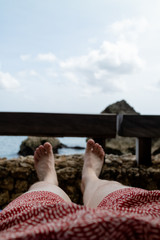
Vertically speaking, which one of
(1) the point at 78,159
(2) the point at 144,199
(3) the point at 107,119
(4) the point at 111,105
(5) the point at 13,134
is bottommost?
(1) the point at 78,159

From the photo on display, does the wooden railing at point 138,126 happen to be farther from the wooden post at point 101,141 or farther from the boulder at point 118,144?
the boulder at point 118,144

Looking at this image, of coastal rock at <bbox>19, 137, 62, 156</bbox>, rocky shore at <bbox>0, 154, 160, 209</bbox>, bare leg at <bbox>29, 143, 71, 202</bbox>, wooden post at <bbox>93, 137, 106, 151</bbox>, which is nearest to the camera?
bare leg at <bbox>29, 143, 71, 202</bbox>

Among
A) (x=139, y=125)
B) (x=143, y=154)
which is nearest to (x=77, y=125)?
(x=139, y=125)

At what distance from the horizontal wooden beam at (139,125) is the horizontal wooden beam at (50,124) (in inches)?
4.7

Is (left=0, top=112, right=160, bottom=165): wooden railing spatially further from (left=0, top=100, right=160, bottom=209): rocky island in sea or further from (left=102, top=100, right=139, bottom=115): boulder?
(left=102, top=100, right=139, bottom=115): boulder

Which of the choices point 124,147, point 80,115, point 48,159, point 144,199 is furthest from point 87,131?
point 124,147

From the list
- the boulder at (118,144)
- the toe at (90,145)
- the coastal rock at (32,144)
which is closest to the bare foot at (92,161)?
the toe at (90,145)

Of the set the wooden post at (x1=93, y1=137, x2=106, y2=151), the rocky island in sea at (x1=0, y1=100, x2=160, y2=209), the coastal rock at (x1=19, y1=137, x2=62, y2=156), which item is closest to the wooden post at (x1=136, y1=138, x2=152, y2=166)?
the rocky island in sea at (x1=0, y1=100, x2=160, y2=209)

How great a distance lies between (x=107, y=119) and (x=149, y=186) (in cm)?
58

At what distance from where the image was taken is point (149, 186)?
1.51 m

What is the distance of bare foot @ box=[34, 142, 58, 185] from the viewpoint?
1.34 meters

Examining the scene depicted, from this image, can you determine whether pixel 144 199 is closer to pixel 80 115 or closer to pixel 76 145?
pixel 80 115

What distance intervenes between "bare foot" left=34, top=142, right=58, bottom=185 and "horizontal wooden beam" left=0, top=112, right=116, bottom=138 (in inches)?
9.4

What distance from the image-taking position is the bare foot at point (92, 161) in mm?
1414
